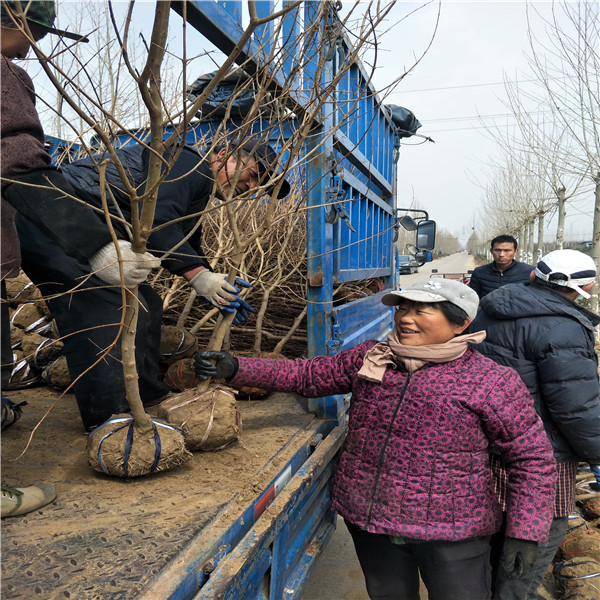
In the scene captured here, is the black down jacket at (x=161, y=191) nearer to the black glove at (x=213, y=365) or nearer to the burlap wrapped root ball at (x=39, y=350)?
the black glove at (x=213, y=365)

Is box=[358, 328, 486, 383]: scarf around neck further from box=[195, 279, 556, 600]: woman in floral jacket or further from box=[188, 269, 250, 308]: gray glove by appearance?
box=[188, 269, 250, 308]: gray glove

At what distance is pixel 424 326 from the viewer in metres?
1.86

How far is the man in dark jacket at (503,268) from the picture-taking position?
5.01m

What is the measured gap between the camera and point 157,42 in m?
1.06

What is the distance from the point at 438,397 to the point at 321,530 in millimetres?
968

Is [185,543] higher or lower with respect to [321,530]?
higher

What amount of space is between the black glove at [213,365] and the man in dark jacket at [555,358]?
48.3 inches

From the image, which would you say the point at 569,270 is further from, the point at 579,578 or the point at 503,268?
the point at 503,268

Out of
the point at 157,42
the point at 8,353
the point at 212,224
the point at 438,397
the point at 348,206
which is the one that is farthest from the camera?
the point at 212,224

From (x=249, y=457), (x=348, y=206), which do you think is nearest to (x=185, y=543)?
(x=249, y=457)

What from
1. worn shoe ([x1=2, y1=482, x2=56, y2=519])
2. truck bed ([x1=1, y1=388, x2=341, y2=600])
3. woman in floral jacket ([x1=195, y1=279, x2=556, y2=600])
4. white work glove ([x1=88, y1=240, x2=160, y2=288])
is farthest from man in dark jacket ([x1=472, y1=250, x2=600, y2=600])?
worn shoe ([x1=2, y1=482, x2=56, y2=519])

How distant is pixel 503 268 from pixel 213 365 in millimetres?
4012

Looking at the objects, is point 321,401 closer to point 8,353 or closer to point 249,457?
point 249,457

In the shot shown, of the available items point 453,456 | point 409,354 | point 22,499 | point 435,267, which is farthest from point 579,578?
point 435,267
